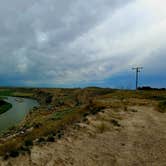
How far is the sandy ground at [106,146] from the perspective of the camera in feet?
54.2

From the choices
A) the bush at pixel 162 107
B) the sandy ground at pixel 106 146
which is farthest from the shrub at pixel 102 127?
the bush at pixel 162 107

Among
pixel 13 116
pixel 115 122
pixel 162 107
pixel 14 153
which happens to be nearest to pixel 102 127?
pixel 115 122

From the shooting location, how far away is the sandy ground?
54.2 ft

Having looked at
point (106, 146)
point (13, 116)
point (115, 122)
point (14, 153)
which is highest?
point (115, 122)

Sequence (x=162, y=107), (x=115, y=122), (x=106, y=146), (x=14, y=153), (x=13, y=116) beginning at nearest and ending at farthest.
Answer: (x=14, y=153), (x=106, y=146), (x=115, y=122), (x=162, y=107), (x=13, y=116)

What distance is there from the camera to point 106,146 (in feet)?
62.3

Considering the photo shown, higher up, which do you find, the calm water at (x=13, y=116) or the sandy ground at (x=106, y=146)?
the sandy ground at (x=106, y=146)

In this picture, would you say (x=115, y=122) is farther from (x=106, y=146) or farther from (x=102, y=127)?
(x=106, y=146)

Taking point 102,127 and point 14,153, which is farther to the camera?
point 102,127

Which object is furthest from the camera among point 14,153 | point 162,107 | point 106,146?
point 162,107

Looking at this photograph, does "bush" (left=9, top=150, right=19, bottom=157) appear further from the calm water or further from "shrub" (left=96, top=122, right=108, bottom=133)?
the calm water

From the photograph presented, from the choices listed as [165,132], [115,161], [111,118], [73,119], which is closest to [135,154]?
[115,161]

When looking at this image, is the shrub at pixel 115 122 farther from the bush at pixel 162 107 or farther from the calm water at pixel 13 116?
the calm water at pixel 13 116

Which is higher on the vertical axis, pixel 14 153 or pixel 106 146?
pixel 106 146
